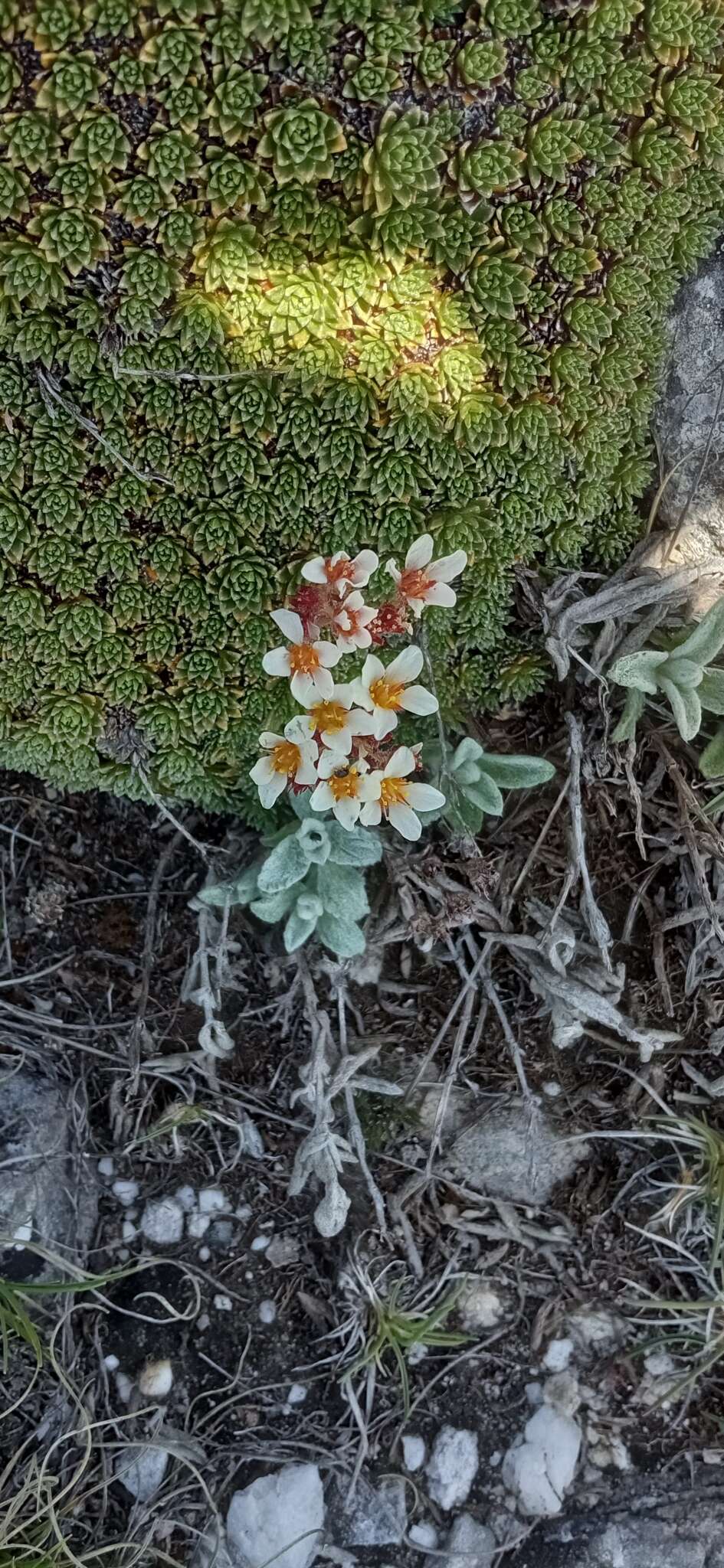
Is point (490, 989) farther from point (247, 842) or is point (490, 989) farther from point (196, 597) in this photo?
point (196, 597)

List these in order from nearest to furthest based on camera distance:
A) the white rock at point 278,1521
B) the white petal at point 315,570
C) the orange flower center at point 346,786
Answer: the white petal at point 315,570 → the orange flower center at point 346,786 → the white rock at point 278,1521

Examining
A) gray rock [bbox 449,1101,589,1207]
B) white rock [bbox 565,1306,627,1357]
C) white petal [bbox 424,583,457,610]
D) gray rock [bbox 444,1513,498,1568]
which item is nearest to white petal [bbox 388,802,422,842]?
white petal [bbox 424,583,457,610]

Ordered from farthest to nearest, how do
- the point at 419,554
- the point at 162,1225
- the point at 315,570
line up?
the point at 162,1225 < the point at 419,554 < the point at 315,570

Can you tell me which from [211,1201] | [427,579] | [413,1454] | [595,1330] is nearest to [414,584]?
[427,579]

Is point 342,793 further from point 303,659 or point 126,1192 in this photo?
point 126,1192

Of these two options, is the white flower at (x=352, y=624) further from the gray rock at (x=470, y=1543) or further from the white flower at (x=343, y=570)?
the gray rock at (x=470, y=1543)

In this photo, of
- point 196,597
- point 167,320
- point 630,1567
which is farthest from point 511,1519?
point 167,320

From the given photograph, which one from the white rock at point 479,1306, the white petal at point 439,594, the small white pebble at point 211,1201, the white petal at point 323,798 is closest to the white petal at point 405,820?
the white petal at point 323,798
